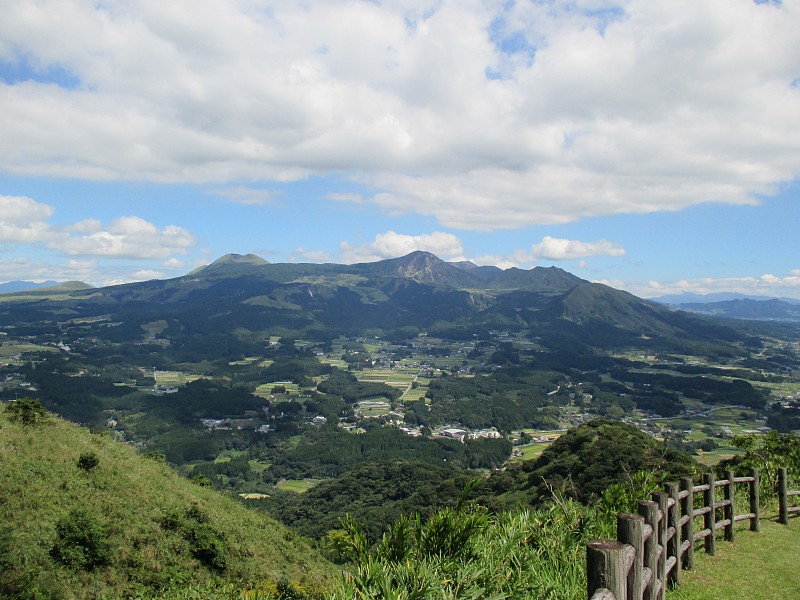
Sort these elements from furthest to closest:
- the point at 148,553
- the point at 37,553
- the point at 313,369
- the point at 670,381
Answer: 1. the point at 313,369
2. the point at 670,381
3. the point at 148,553
4. the point at 37,553

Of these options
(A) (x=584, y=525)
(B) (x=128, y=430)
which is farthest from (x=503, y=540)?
(B) (x=128, y=430)

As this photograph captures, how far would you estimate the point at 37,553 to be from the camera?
13617mm

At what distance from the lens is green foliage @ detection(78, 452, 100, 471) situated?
19.2 m

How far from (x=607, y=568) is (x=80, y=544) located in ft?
51.5

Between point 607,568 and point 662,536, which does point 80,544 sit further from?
point 607,568

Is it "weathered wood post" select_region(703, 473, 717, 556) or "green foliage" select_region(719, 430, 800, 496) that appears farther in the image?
"green foliage" select_region(719, 430, 800, 496)

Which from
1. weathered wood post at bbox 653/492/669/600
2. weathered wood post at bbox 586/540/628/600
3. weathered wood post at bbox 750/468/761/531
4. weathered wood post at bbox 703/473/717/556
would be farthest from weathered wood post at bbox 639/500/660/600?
weathered wood post at bbox 750/468/761/531

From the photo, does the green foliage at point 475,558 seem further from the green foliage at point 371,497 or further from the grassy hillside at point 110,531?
the green foliage at point 371,497

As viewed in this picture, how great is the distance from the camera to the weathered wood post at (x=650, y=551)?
5887mm

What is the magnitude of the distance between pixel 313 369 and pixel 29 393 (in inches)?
3670

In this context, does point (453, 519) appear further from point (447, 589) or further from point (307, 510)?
point (307, 510)

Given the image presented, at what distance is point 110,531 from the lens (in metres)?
15.8

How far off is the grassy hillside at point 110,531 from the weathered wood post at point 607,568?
37.6 ft

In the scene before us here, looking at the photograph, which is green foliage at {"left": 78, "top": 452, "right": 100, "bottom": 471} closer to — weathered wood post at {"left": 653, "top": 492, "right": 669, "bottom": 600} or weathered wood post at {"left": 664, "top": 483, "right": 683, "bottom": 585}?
weathered wood post at {"left": 664, "top": 483, "right": 683, "bottom": 585}
